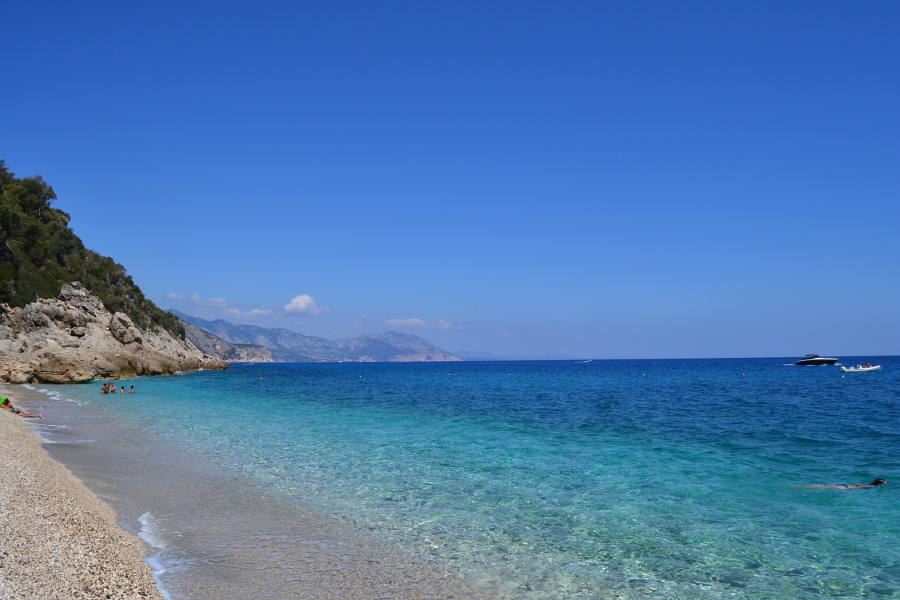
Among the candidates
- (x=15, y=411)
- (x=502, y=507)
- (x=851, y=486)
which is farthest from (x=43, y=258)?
(x=851, y=486)

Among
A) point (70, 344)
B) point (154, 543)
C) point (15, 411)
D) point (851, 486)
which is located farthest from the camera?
point (70, 344)

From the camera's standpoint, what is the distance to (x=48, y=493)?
34.5ft

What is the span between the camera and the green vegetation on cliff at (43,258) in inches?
2135

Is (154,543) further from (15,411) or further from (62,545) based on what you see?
(15,411)

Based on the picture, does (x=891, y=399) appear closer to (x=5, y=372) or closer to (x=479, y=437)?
(x=479, y=437)

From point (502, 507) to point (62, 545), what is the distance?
743 cm

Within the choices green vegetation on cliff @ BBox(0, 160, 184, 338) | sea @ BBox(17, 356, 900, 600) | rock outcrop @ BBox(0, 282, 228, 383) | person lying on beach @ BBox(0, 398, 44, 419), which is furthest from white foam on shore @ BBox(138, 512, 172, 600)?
green vegetation on cliff @ BBox(0, 160, 184, 338)

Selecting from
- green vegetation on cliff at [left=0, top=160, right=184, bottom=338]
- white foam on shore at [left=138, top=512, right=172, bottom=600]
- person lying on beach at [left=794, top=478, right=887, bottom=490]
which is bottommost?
white foam on shore at [left=138, top=512, right=172, bottom=600]

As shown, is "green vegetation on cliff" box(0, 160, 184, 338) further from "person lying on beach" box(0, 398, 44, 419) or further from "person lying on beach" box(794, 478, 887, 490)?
"person lying on beach" box(794, 478, 887, 490)

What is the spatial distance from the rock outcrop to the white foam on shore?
42195mm

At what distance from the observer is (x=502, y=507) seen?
37.7 feet

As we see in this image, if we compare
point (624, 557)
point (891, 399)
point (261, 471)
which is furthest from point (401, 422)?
point (891, 399)

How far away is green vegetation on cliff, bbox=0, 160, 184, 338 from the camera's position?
54.2 meters

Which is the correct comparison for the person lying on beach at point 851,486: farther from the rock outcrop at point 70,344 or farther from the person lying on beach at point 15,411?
the rock outcrop at point 70,344
